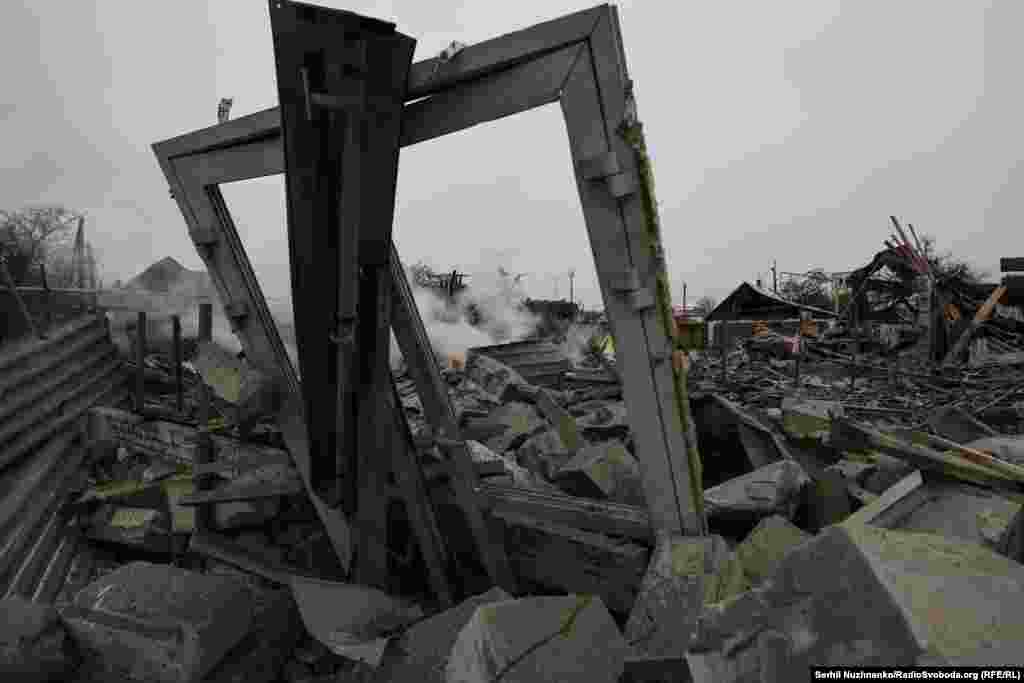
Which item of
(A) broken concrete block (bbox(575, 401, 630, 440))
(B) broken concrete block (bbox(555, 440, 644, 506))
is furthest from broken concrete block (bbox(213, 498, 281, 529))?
(A) broken concrete block (bbox(575, 401, 630, 440))

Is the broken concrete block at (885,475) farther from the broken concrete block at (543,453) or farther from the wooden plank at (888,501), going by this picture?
the broken concrete block at (543,453)

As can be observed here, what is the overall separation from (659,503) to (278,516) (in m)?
2.33

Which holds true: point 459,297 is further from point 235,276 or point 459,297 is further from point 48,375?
point 235,276

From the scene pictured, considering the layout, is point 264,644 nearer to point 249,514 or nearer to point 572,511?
point 249,514

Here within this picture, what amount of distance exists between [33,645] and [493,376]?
672cm

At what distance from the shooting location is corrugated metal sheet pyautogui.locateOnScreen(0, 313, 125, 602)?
394 cm

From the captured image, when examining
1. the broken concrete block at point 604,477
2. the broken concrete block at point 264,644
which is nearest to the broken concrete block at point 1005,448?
the broken concrete block at point 604,477

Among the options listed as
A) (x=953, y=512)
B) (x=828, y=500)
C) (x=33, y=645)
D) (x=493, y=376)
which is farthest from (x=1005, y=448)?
(x=493, y=376)

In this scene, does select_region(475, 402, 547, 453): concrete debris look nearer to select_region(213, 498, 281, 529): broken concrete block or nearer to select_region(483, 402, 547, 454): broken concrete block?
select_region(483, 402, 547, 454): broken concrete block

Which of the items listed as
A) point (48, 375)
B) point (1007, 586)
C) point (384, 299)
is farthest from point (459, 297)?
point (1007, 586)

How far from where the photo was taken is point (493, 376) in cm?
869

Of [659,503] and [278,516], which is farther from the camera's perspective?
[278,516]

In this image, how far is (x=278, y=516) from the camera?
340 centimetres

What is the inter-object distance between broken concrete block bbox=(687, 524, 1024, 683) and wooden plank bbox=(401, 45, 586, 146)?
5.66 feet
